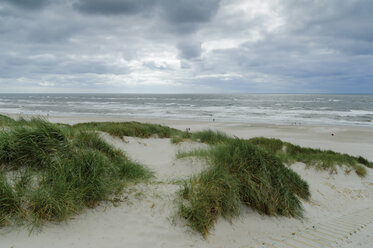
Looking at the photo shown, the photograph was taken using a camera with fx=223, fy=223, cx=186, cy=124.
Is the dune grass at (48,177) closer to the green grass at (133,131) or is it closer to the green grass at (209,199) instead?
the green grass at (209,199)

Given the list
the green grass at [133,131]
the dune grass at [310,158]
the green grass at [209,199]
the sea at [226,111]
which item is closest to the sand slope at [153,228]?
the green grass at [209,199]

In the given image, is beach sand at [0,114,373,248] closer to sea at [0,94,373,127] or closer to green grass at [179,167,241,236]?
green grass at [179,167,241,236]

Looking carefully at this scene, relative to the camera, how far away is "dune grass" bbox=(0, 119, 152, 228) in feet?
11.1

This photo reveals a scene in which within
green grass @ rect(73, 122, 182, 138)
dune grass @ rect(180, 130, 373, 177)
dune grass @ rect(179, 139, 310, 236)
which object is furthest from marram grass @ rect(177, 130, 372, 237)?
green grass @ rect(73, 122, 182, 138)

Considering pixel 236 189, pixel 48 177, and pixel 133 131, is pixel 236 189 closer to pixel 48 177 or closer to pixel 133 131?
pixel 48 177

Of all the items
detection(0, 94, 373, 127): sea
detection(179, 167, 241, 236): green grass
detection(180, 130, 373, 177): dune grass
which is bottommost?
detection(180, 130, 373, 177): dune grass

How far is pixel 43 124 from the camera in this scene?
16.5 ft

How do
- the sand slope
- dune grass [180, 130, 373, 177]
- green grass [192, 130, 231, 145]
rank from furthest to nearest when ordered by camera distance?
green grass [192, 130, 231, 145] < dune grass [180, 130, 373, 177] < the sand slope

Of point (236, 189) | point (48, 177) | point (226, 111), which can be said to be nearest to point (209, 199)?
point (236, 189)

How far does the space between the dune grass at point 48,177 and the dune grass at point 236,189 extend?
1.54 m

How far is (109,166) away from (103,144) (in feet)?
5.27

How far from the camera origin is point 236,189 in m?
4.62

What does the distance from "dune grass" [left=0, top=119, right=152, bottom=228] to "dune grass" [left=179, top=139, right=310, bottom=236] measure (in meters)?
1.54

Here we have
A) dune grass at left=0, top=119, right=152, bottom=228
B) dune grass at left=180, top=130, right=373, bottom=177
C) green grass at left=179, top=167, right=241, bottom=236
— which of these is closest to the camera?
dune grass at left=0, top=119, right=152, bottom=228
